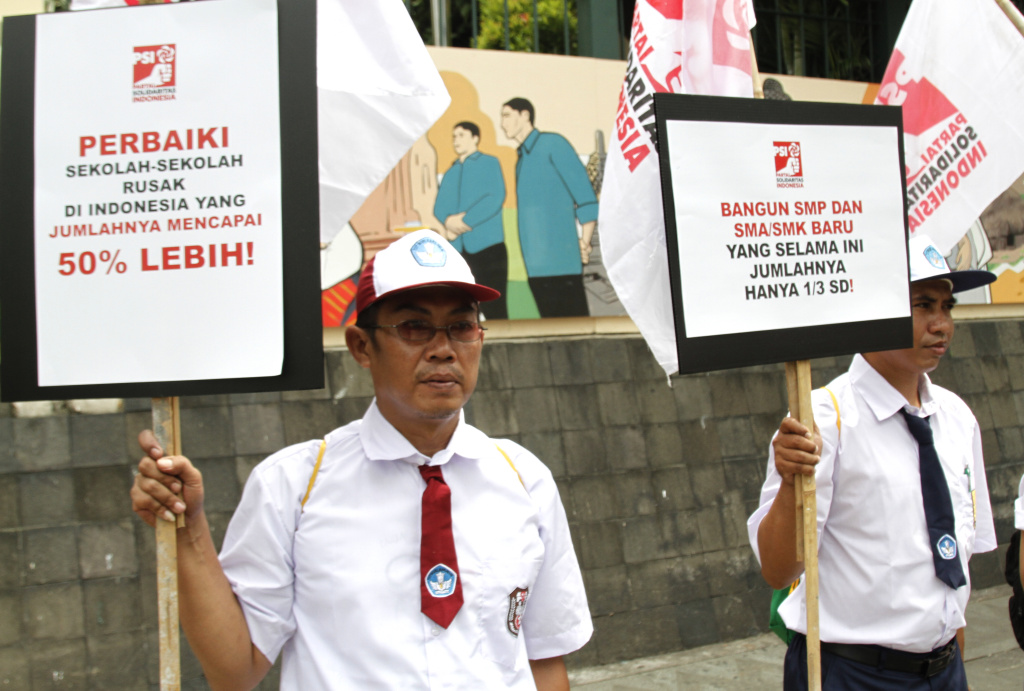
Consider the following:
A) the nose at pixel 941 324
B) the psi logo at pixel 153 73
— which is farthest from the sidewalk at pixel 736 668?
the psi logo at pixel 153 73

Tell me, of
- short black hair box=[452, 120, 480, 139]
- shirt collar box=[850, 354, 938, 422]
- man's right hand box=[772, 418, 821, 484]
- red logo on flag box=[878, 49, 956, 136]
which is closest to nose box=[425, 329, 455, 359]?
man's right hand box=[772, 418, 821, 484]

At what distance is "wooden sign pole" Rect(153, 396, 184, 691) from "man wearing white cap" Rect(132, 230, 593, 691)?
0.12 ft

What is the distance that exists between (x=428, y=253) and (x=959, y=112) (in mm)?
2532

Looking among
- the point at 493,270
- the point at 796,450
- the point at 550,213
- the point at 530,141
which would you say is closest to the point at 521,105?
the point at 530,141

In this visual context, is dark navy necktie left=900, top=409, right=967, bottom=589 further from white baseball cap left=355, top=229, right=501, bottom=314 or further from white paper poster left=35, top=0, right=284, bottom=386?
white paper poster left=35, top=0, right=284, bottom=386

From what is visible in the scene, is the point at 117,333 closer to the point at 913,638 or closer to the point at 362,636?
the point at 362,636

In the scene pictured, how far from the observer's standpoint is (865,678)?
2795 mm

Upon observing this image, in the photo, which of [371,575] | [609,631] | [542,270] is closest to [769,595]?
[609,631]

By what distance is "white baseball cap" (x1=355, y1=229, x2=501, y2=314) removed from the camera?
209 centimetres

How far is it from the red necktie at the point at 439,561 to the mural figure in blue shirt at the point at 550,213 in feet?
13.8

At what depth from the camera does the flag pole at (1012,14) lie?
365 centimetres

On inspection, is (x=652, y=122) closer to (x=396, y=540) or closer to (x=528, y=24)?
(x=396, y=540)

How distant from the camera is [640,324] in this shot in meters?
2.75

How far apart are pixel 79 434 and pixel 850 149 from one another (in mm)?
4074
